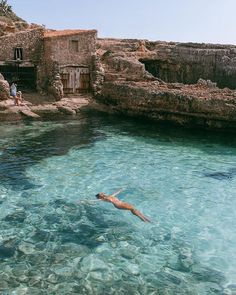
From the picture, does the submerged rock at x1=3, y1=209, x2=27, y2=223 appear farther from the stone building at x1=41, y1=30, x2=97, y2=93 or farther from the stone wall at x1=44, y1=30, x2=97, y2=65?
the stone wall at x1=44, y1=30, x2=97, y2=65

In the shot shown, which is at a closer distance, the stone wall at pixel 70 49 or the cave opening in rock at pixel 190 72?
the stone wall at pixel 70 49

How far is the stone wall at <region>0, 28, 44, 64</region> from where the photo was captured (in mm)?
30578

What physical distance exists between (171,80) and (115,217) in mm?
24474

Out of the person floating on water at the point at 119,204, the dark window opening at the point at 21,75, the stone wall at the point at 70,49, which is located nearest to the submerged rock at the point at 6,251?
the person floating on water at the point at 119,204

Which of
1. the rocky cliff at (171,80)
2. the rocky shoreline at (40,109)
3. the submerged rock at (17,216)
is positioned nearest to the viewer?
the submerged rock at (17,216)

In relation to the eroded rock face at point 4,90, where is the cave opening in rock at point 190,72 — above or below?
above

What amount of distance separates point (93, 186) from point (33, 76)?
67.2ft

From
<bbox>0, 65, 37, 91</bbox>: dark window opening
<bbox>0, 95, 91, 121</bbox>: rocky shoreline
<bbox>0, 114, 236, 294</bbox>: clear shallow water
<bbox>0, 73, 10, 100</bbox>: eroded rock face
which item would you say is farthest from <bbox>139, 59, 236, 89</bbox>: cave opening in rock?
<bbox>0, 73, 10, 100</bbox>: eroded rock face

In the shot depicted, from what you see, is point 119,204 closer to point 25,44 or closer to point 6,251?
point 6,251

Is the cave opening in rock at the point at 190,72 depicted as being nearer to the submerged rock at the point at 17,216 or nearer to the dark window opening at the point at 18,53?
the dark window opening at the point at 18,53

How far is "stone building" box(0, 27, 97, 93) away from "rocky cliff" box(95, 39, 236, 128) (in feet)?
6.91

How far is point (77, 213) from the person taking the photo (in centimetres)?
1254

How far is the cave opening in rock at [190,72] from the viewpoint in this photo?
3222 centimetres

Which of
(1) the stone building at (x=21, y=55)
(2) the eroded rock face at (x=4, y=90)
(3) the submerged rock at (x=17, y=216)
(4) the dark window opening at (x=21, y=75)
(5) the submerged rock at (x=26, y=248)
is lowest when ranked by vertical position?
(5) the submerged rock at (x=26, y=248)
